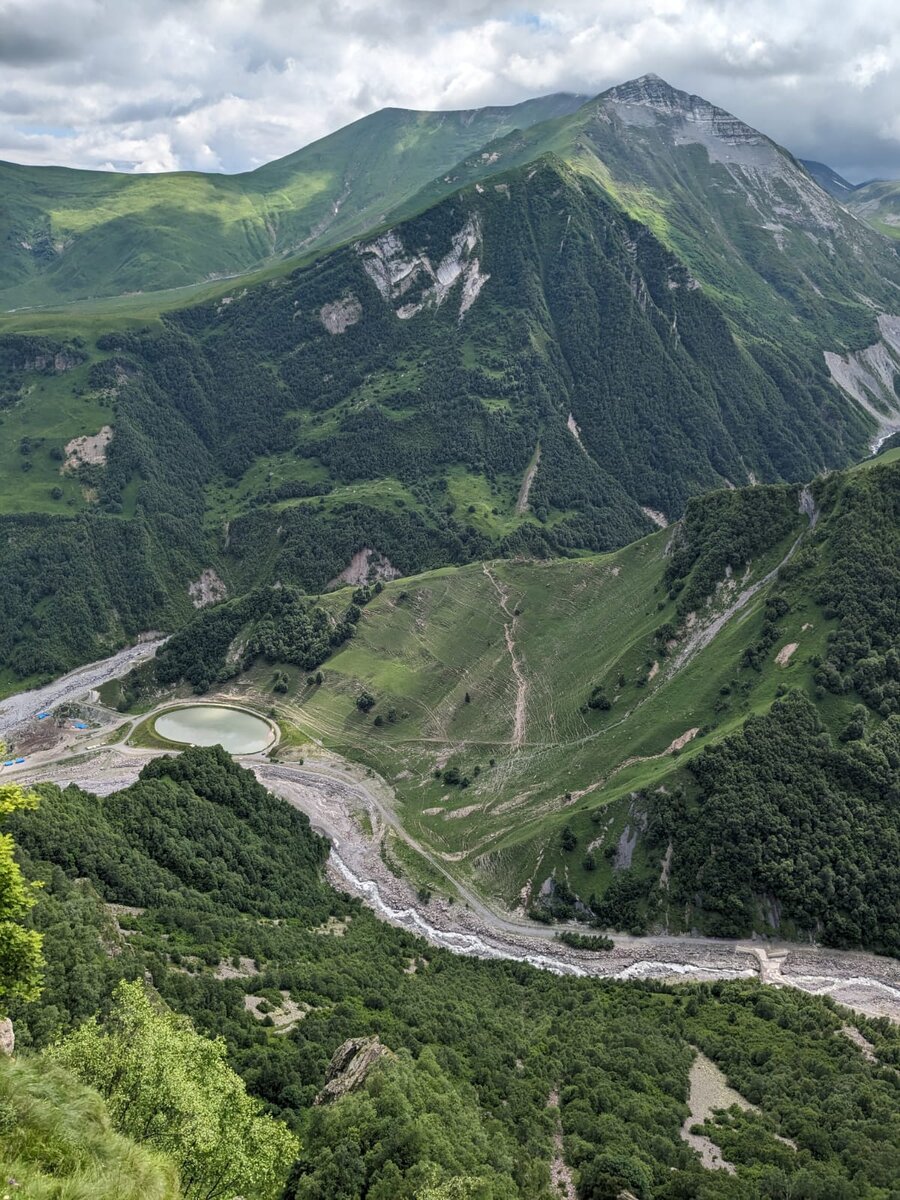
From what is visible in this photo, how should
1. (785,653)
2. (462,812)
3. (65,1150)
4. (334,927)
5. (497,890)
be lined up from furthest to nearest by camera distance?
(462,812) → (785,653) → (497,890) → (334,927) → (65,1150)

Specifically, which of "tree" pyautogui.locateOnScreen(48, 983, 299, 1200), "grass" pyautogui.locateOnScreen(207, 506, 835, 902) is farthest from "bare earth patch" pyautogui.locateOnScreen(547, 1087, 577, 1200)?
"grass" pyautogui.locateOnScreen(207, 506, 835, 902)

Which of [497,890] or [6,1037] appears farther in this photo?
Answer: [497,890]

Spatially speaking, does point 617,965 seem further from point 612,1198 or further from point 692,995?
point 612,1198

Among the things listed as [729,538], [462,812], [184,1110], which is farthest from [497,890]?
[184,1110]

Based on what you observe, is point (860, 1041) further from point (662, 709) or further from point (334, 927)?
point (334, 927)

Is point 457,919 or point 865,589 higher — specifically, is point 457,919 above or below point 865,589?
below

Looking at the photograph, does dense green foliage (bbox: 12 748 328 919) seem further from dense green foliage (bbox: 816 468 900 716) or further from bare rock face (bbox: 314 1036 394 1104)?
dense green foliage (bbox: 816 468 900 716)

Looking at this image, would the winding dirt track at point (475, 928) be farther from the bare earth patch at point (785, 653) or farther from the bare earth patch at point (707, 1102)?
the bare earth patch at point (785, 653)
